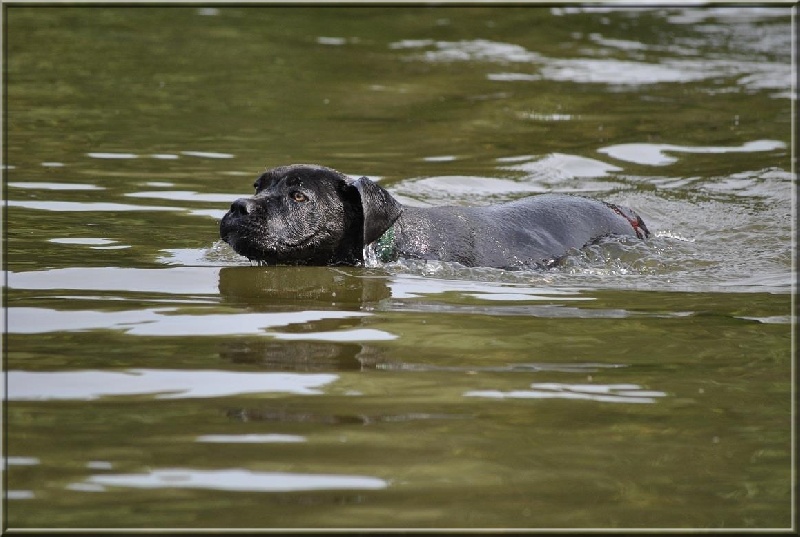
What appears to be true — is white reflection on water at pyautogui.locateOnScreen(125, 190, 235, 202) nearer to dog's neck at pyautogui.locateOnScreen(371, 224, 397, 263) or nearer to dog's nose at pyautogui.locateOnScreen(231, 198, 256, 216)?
dog's neck at pyautogui.locateOnScreen(371, 224, 397, 263)

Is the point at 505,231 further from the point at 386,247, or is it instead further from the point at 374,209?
the point at 374,209

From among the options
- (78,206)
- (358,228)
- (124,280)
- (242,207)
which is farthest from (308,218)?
(78,206)

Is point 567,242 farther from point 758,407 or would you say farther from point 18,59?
point 18,59

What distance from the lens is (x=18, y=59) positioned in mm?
18297

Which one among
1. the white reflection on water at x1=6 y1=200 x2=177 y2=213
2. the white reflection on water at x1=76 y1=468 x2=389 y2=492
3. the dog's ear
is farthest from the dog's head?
the white reflection on water at x1=76 y1=468 x2=389 y2=492

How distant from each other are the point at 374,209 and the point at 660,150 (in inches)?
275

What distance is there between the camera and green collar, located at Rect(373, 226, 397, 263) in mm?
8859

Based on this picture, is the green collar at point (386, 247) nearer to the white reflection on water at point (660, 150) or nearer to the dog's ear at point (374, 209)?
the dog's ear at point (374, 209)

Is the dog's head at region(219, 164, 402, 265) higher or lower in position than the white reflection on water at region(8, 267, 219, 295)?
higher

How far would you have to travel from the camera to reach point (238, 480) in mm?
4723

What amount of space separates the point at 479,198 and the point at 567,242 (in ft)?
10.5

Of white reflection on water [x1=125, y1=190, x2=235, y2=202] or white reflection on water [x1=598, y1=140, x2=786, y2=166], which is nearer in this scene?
white reflection on water [x1=125, y1=190, x2=235, y2=202]

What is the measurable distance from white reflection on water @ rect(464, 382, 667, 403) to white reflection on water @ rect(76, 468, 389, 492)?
1.18 meters

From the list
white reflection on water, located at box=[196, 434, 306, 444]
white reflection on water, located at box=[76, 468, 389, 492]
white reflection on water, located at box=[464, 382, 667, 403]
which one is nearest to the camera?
white reflection on water, located at box=[76, 468, 389, 492]
